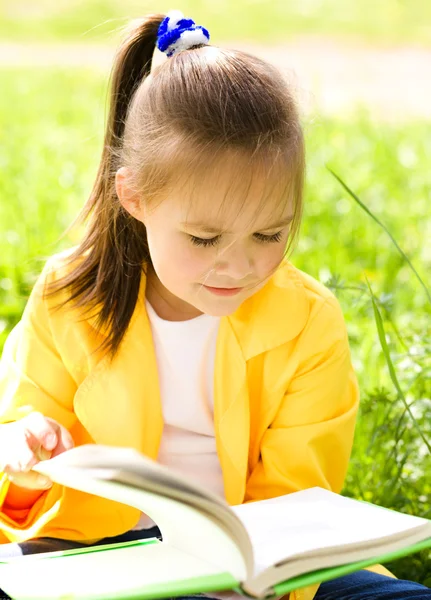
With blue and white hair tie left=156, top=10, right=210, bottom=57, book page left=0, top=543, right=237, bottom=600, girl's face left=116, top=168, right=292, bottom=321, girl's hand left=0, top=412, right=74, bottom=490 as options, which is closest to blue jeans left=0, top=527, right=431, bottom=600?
girl's hand left=0, top=412, right=74, bottom=490

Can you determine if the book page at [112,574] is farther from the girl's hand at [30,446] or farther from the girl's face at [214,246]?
the girl's face at [214,246]

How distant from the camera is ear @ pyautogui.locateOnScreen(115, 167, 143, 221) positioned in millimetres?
1863

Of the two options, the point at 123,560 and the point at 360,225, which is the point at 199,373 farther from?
the point at 360,225

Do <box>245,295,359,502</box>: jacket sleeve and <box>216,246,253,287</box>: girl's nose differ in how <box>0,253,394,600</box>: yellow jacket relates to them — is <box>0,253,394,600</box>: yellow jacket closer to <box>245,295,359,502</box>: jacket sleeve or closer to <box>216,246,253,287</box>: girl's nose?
<box>245,295,359,502</box>: jacket sleeve

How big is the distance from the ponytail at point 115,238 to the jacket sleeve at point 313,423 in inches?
13.0

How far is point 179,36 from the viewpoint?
1871mm

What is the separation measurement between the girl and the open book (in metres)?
0.26

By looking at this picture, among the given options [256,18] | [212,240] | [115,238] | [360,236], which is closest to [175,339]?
[115,238]

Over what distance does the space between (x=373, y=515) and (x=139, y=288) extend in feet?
2.19

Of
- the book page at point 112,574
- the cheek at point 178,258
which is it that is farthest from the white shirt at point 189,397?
the book page at point 112,574

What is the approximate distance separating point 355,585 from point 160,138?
2.72 feet

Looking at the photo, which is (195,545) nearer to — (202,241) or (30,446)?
(30,446)

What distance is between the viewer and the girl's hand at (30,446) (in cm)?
171

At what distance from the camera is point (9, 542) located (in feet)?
6.40
